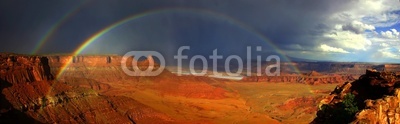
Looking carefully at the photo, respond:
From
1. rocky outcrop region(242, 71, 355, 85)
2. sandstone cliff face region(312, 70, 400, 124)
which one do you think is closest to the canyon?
sandstone cliff face region(312, 70, 400, 124)

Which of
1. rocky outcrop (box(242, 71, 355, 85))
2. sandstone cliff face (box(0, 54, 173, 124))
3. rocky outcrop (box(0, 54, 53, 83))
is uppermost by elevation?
rocky outcrop (box(0, 54, 53, 83))

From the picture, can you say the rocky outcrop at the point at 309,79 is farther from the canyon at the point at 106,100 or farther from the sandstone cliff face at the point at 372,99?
the sandstone cliff face at the point at 372,99

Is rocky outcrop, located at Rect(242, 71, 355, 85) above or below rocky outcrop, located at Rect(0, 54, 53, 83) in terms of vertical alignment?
below

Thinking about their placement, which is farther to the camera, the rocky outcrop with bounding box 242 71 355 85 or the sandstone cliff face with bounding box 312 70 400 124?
the rocky outcrop with bounding box 242 71 355 85

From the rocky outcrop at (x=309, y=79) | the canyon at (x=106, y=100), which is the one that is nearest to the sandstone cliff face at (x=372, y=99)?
the canyon at (x=106, y=100)

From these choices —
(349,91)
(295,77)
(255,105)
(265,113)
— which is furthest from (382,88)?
(295,77)

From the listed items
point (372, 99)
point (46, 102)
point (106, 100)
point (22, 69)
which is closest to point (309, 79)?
point (106, 100)

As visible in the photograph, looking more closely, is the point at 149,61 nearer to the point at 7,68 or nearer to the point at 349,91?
the point at 7,68

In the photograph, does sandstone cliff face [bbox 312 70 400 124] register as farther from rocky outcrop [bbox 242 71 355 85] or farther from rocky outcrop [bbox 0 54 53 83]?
rocky outcrop [bbox 242 71 355 85]

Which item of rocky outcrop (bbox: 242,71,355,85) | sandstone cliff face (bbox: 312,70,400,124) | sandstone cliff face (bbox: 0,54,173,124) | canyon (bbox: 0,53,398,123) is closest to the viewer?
sandstone cliff face (bbox: 312,70,400,124)
